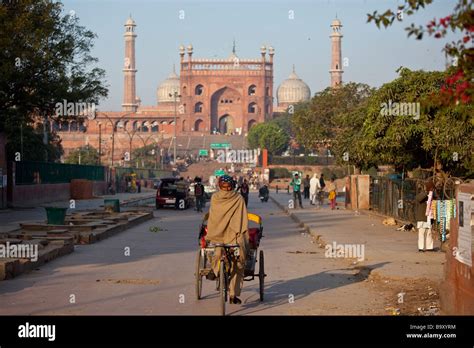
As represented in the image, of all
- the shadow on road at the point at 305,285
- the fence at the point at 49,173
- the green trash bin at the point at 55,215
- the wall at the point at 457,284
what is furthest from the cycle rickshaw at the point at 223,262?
the fence at the point at 49,173

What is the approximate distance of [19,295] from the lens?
36.8ft

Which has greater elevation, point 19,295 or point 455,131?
point 455,131

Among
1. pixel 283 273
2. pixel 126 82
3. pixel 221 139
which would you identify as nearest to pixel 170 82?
pixel 126 82

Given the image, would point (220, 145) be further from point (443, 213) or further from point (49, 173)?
point (443, 213)

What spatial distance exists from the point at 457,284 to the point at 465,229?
1.98 feet

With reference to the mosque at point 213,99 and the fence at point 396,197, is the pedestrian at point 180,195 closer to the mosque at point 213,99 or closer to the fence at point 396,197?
the fence at point 396,197

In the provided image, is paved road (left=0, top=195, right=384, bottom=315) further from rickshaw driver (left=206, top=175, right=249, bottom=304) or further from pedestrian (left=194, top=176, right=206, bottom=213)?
pedestrian (left=194, top=176, right=206, bottom=213)

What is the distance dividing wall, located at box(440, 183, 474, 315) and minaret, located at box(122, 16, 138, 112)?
135 m

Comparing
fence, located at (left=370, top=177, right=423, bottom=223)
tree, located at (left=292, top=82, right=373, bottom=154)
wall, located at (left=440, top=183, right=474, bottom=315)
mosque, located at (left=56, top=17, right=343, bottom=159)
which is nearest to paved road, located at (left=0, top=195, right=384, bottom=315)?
wall, located at (left=440, top=183, right=474, bottom=315)

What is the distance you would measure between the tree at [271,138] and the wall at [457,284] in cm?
10069

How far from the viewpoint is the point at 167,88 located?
15625cm

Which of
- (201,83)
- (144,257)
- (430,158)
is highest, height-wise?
(201,83)

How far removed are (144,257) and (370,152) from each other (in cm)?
1063

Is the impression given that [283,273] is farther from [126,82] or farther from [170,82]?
[170,82]
